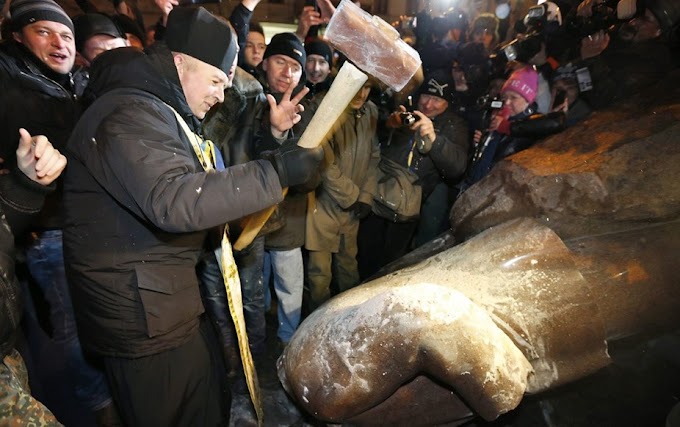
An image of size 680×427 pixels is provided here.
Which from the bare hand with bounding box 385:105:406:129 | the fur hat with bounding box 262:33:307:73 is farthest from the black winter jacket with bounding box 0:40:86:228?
the bare hand with bounding box 385:105:406:129

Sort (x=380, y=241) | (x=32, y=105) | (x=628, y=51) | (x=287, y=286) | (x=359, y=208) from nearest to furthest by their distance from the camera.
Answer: (x=32, y=105)
(x=628, y=51)
(x=287, y=286)
(x=359, y=208)
(x=380, y=241)

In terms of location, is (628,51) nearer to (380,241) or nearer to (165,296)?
(380,241)

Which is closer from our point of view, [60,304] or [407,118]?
[60,304]

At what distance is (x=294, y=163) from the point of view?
1.79 m

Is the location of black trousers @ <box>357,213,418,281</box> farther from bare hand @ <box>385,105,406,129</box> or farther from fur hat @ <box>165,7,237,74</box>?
fur hat @ <box>165,7,237,74</box>

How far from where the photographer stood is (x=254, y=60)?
4.47m

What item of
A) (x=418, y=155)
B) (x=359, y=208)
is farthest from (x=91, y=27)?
(x=418, y=155)

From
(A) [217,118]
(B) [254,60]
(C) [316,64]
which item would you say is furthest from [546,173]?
(B) [254,60]

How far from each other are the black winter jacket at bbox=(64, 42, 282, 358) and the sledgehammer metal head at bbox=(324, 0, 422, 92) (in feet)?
2.17

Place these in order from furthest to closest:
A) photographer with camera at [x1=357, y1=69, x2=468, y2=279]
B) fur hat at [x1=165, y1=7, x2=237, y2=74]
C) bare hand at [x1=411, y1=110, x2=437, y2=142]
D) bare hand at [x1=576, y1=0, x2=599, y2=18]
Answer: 1. bare hand at [x1=576, y1=0, x2=599, y2=18]
2. photographer with camera at [x1=357, y1=69, x2=468, y2=279]
3. bare hand at [x1=411, y1=110, x2=437, y2=142]
4. fur hat at [x1=165, y1=7, x2=237, y2=74]

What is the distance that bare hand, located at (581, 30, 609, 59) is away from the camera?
4035mm

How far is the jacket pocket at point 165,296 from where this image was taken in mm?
1779

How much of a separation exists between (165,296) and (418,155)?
3070 mm

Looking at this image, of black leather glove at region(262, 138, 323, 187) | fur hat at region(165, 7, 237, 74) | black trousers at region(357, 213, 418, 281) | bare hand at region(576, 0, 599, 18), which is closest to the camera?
black leather glove at region(262, 138, 323, 187)
